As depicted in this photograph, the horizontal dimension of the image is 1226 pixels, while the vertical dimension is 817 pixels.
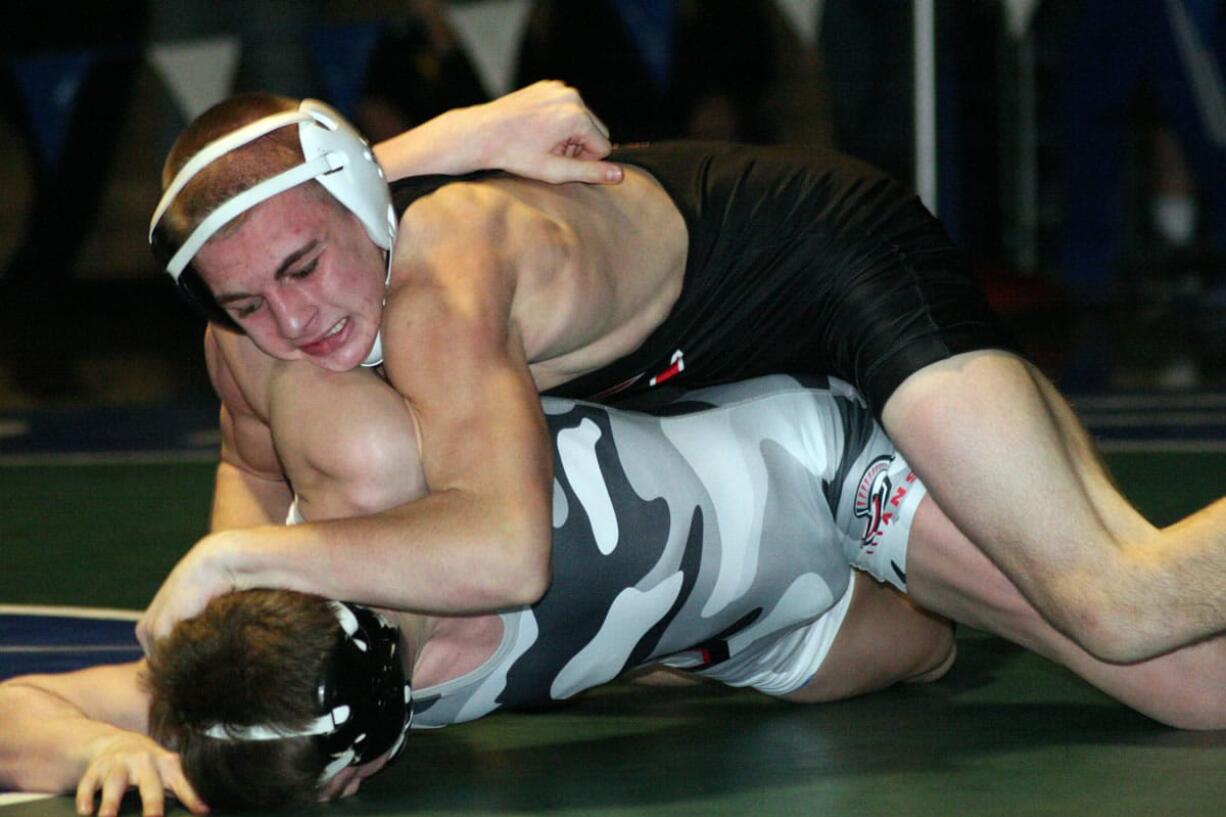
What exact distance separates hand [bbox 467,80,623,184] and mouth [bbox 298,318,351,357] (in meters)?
0.48

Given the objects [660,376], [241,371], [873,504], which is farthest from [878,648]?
[241,371]

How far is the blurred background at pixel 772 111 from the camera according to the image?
7820mm

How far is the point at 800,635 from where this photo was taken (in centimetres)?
316

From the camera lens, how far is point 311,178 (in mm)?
2834

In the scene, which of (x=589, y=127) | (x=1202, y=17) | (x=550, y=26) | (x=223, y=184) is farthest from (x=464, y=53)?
(x=223, y=184)

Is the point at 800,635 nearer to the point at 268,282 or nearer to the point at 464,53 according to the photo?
the point at 268,282

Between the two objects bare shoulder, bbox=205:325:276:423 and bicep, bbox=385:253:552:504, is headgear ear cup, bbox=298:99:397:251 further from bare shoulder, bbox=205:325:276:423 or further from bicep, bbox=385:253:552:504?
bare shoulder, bbox=205:325:276:423

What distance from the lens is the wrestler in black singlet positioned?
10.4 feet

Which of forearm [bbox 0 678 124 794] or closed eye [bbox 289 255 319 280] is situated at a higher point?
closed eye [bbox 289 255 319 280]

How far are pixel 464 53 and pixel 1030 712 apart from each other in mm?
6058

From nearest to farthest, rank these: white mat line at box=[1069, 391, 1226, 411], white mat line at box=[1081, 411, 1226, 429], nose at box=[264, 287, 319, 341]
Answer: nose at box=[264, 287, 319, 341]
white mat line at box=[1081, 411, 1226, 429]
white mat line at box=[1069, 391, 1226, 411]

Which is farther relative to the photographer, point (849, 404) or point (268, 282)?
point (849, 404)

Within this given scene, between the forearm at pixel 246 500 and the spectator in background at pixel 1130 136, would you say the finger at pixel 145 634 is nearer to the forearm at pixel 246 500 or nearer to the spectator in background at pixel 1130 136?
the forearm at pixel 246 500

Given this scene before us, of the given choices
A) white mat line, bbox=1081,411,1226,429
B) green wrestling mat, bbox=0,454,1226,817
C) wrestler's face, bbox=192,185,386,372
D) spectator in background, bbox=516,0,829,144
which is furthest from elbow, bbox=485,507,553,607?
spectator in background, bbox=516,0,829,144
